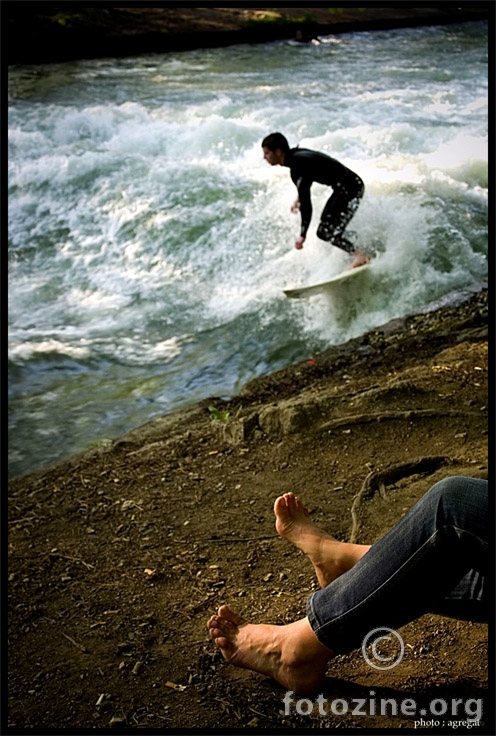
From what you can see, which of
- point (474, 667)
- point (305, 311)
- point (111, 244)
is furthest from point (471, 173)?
point (474, 667)

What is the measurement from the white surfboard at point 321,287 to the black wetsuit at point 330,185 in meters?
0.32

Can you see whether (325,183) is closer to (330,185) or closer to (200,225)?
(330,185)

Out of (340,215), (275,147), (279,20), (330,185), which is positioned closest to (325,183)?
(330,185)

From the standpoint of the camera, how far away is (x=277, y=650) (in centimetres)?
179

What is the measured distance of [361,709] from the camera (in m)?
1.73

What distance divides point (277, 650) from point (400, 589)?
0.38m

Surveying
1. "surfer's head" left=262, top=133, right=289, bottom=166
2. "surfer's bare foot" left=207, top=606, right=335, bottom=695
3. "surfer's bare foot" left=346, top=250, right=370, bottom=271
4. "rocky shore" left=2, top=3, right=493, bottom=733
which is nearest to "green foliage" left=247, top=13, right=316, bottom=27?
"surfer's head" left=262, top=133, right=289, bottom=166

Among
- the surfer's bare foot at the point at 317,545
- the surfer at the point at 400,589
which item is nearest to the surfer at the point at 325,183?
the surfer's bare foot at the point at 317,545

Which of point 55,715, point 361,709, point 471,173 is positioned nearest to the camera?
point 361,709

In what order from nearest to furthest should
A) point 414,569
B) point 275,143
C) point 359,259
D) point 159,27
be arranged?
point 414,569 → point 275,143 → point 359,259 → point 159,27

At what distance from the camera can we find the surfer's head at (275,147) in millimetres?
5974

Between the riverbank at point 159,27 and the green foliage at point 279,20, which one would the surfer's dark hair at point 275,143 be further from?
the green foliage at point 279,20

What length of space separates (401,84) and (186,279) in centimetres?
611

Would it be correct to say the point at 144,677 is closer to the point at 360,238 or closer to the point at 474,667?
the point at 474,667
